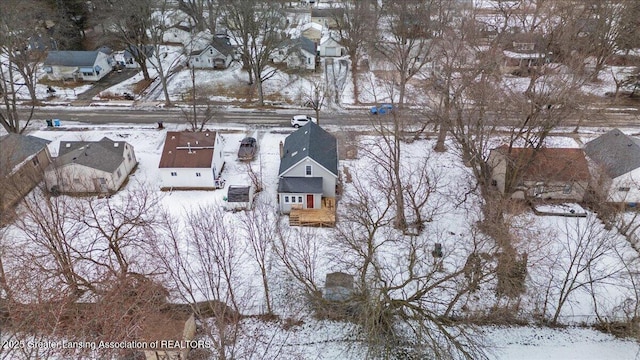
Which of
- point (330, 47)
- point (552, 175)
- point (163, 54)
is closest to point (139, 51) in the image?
point (163, 54)

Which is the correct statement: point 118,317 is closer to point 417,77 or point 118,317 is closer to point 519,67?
point 417,77

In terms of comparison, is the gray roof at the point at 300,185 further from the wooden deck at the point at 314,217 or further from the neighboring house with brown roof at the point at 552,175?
the neighboring house with brown roof at the point at 552,175

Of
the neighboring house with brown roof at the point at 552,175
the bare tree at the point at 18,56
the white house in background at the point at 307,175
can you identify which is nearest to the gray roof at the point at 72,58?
the bare tree at the point at 18,56

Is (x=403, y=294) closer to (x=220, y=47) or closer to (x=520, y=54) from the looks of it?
(x=220, y=47)

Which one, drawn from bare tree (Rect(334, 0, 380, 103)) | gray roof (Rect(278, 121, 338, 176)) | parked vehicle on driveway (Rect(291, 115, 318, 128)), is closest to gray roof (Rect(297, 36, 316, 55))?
bare tree (Rect(334, 0, 380, 103))

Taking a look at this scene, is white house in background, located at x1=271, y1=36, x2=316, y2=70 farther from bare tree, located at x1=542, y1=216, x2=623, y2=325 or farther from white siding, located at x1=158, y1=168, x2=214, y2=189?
bare tree, located at x1=542, y1=216, x2=623, y2=325

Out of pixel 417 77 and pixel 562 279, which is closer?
pixel 562 279

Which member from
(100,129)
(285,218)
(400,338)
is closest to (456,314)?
(400,338)
